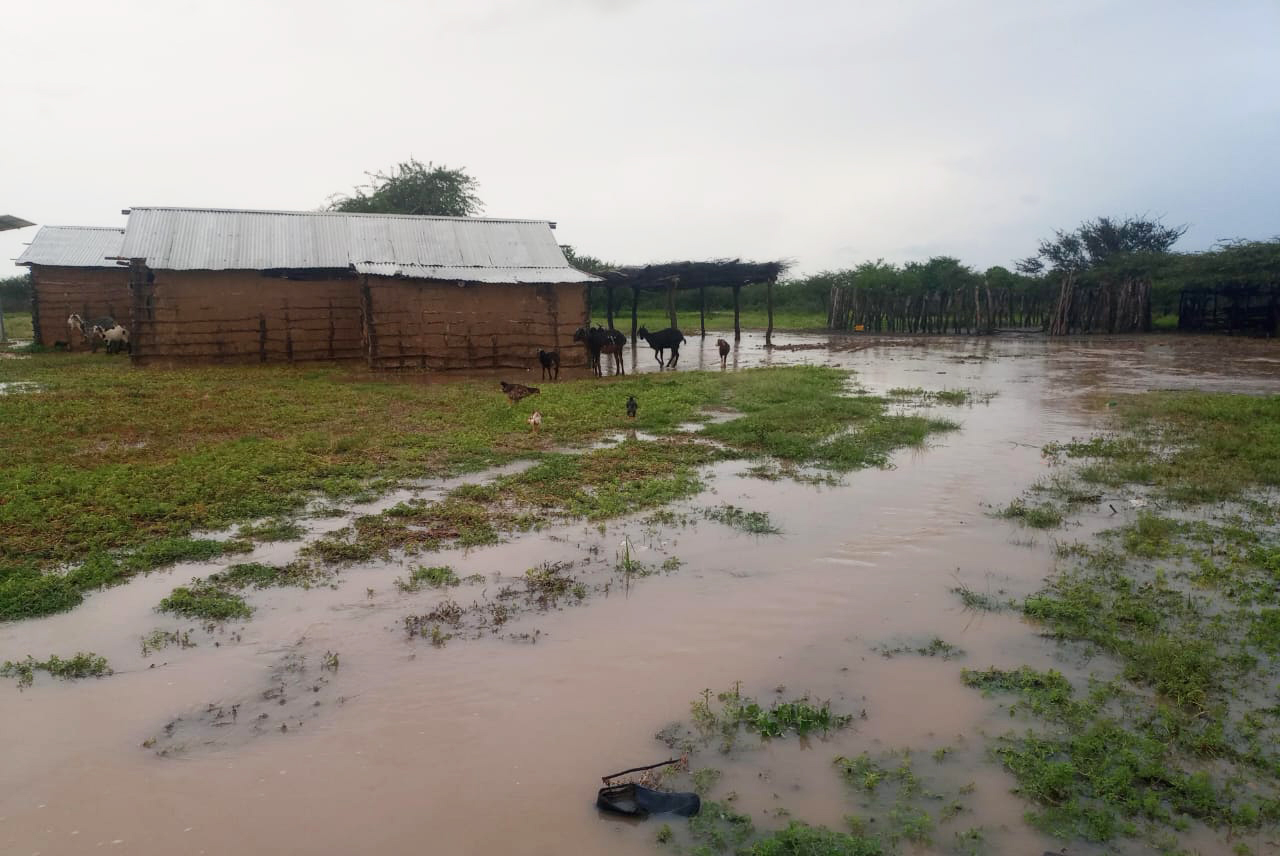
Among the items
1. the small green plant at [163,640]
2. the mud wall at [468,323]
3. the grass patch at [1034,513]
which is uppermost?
the mud wall at [468,323]

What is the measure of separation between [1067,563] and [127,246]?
21.5m

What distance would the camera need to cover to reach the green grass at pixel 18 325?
30.6 metres

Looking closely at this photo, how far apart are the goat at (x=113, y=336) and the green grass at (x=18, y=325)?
8.56m

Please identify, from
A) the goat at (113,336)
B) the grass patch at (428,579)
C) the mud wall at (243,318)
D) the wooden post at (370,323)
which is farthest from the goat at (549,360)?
the goat at (113,336)

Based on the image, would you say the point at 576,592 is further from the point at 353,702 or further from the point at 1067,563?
the point at 1067,563

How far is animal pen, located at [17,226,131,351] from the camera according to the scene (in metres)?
24.6

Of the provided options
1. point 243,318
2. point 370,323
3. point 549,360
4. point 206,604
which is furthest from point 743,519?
point 243,318

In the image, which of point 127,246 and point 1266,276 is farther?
point 1266,276

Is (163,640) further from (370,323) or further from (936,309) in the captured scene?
(936,309)

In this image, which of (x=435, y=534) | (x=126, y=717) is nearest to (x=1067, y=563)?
(x=435, y=534)

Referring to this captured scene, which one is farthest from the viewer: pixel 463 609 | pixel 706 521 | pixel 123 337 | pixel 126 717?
pixel 123 337

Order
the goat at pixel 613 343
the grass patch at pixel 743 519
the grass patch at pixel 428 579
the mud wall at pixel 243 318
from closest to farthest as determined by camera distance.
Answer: the grass patch at pixel 428 579
the grass patch at pixel 743 519
the goat at pixel 613 343
the mud wall at pixel 243 318

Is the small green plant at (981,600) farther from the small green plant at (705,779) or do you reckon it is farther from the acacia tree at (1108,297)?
the acacia tree at (1108,297)

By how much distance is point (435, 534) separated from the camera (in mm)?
6496
